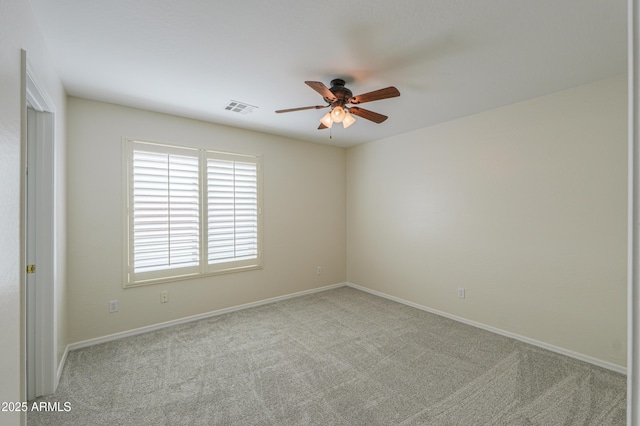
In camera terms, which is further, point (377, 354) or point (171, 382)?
point (377, 354)

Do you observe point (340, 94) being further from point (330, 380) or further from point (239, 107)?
point (330, 380)

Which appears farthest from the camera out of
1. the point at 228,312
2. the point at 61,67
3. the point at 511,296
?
the point at 228,312

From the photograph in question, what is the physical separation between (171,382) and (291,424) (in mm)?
1124

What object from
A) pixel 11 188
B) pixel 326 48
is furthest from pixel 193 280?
pixel 326 48

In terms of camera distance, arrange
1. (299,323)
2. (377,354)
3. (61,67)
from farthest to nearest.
Answer: 1. (299,323)
2. (377,354)
3. (61,67)

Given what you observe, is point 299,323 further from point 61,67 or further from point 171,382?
point 61,67

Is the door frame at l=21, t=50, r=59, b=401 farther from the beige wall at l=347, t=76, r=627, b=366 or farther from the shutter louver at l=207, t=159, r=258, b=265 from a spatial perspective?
the beige wall at l=347, t=76, r=627, b=366

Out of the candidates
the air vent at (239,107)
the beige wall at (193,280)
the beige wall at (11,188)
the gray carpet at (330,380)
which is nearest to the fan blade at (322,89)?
the air vent at (239,107)

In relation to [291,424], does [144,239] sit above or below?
above

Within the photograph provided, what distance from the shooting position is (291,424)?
1.92 m

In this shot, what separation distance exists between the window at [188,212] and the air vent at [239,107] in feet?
2.41

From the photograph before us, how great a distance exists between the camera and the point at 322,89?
2.23 meters

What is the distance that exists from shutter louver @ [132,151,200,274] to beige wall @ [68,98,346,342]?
0.18m

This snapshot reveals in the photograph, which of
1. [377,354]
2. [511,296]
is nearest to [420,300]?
[511,296]
